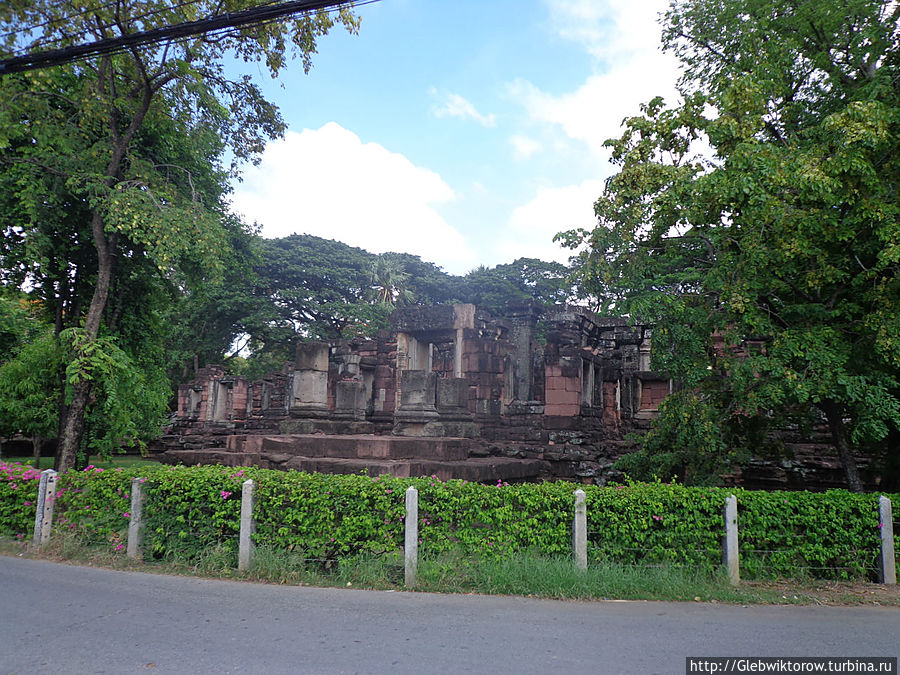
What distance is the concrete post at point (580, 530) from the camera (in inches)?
263

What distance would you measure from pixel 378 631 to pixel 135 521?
4528 millimetres

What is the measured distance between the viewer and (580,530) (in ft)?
22.1

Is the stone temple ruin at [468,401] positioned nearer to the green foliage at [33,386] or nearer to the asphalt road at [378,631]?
the green foliage at [33,386]

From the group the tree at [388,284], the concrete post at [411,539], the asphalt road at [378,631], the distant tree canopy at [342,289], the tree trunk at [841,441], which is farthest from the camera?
the tree at [388,284]

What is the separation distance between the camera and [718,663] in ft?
14.3

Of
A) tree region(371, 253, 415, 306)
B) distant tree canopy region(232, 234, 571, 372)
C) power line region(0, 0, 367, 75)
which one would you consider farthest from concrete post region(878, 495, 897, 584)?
tree region(371, 253, 415, 306)

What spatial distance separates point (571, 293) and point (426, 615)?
33.5 meters

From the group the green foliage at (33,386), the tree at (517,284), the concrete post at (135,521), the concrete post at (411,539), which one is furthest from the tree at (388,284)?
the concrete post at (411,539)

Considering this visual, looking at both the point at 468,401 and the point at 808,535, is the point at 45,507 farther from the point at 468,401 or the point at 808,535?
the point at 808,535

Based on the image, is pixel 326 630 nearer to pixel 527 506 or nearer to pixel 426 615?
pixel 426 615

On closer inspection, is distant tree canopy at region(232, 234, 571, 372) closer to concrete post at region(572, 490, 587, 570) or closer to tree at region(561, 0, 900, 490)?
tree at region(561, 0, 900, 490)

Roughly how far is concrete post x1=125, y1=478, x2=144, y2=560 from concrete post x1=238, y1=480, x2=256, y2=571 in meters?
1.72

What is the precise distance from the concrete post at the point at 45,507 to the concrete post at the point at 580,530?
7.65m

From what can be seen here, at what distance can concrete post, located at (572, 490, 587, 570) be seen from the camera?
6668 millimetres
